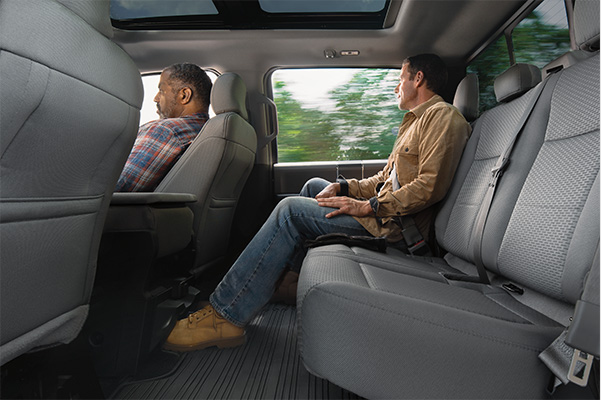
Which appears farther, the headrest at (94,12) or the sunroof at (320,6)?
the sunroof at (320,6)

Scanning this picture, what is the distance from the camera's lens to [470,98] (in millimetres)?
2148

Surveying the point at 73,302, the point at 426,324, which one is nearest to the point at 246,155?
the point at 73,302

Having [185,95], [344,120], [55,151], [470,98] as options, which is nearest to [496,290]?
[470,98]

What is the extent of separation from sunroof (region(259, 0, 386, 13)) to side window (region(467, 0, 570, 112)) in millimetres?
755

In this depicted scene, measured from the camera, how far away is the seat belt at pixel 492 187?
4.83ft

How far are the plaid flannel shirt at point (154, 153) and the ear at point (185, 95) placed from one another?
0.84 ft

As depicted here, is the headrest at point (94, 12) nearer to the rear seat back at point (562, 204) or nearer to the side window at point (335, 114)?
the rear seat back at point (562, 204)

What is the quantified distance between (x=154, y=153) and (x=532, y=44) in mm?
2081

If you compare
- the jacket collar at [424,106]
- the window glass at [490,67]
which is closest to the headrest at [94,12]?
the jacket collar at [424,106]

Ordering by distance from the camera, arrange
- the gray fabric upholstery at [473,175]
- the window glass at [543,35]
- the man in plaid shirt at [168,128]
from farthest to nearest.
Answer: the man in plaid shirt at [168,128] < the window glass at [543,35] < the gray fabric upholstery at [473,175]

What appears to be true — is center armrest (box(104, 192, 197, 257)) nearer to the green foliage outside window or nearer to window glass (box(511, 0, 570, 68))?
the green foliage outside window

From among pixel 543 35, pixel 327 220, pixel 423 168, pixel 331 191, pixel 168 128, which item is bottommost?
pixel 327 220

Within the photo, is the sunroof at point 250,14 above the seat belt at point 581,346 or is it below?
above

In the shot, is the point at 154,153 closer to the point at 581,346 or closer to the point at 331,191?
the point at 331,191
